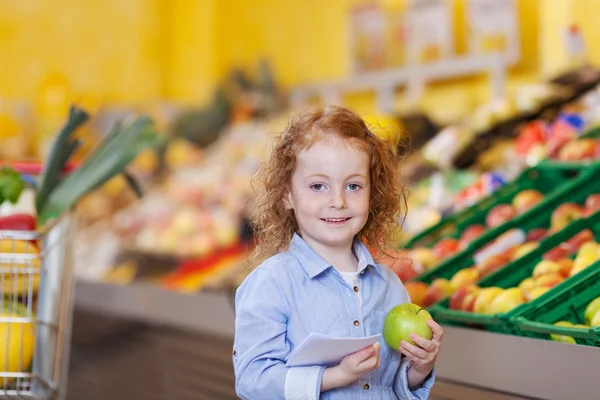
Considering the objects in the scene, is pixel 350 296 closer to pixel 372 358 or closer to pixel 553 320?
pixel 372 358

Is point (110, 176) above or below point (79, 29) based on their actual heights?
below

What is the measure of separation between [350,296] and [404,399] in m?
0.23

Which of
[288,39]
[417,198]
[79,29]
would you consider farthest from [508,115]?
[79,29]

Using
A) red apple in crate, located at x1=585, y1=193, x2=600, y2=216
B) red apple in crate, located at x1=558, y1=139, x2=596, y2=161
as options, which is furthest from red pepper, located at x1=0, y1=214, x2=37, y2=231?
red apple in crate, located at x1=558, y1=139, x2=596, y2=161

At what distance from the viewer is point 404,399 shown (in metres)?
1.73

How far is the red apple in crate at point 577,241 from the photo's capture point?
102 inches

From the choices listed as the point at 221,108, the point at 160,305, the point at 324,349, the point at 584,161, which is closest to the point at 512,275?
the point at 584,161

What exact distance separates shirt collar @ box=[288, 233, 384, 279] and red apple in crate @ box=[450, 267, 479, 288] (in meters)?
0.96

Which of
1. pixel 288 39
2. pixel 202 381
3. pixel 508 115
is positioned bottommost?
pixel 202 381

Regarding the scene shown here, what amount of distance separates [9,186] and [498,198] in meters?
1.70

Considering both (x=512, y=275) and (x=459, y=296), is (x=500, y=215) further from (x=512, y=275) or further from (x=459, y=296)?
(x=459, y=296)

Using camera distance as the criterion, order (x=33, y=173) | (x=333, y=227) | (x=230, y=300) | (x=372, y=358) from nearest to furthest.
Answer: (x=372, y=358) < (x=333, y=227) < (x=33, y=173) < (x=230, y=300)

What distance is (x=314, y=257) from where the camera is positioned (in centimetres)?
171

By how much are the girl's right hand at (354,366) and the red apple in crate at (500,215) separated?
1587mm
